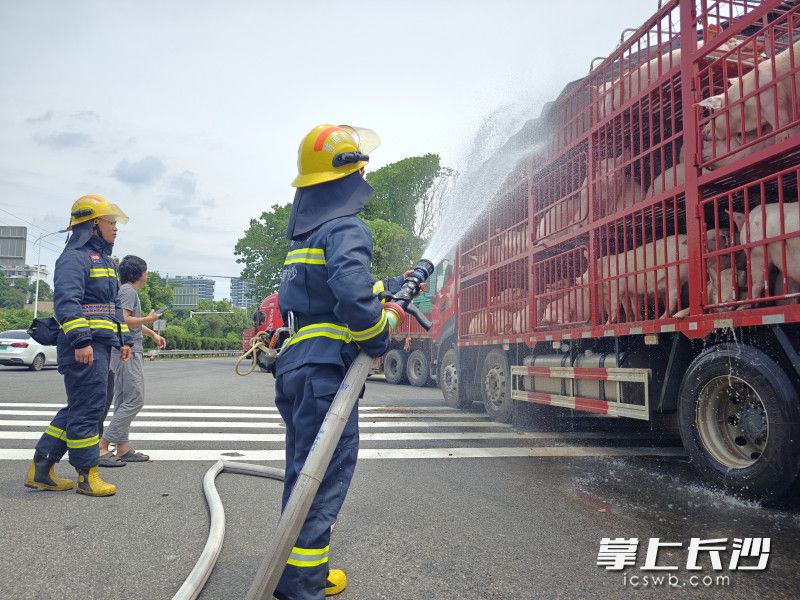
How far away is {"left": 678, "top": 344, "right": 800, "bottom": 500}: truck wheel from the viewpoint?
3.52m

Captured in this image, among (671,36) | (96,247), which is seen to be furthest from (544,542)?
(671,36)

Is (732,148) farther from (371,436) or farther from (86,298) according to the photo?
(86,298)

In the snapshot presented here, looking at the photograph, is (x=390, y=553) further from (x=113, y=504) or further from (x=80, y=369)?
(x=80, y=369)

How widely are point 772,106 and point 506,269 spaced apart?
4.30 metres

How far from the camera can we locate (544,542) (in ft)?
10.3

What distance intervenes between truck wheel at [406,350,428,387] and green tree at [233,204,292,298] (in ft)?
64.0

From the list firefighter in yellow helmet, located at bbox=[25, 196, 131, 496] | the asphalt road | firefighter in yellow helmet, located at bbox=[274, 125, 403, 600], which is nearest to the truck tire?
the asphalt road

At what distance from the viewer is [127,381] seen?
16.9 feet

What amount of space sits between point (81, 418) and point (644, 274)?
14.5 feet

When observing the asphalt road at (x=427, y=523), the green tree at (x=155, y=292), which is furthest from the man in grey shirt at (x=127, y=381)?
the green tree at (x=155, y=292)

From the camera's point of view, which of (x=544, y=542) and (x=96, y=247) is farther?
(x=96, y=247)

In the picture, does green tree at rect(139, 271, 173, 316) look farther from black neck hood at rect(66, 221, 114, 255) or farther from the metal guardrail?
black neck hood at rect(66, 221, 114, 255)

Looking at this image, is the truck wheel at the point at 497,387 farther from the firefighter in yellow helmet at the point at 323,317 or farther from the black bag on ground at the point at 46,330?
the firefighter in yellow helmet at the point at 323,317

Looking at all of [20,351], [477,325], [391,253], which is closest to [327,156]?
[477,325]
